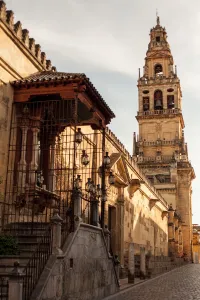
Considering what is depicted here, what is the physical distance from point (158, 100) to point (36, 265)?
148ft

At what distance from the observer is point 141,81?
5262 centimetres

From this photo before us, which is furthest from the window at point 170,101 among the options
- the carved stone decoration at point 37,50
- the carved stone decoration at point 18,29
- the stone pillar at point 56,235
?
the stone pillar at point 56,235

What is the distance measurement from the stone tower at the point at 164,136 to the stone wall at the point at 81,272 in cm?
3423

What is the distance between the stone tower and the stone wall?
112 feet

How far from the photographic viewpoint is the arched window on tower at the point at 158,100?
51.1 meters

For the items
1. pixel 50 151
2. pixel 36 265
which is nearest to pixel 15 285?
pixel 36 265

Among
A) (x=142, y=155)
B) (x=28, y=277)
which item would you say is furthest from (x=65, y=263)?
(x=142, y=155)

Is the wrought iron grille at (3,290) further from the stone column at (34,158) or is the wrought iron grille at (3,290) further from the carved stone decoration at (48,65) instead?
the carved stone decoration at (48,65)

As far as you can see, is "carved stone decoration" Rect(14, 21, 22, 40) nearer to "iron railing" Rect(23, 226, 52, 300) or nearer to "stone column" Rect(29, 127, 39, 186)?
"stone column" Rect(29, 127, 39, 186)

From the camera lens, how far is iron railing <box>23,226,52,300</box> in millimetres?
7283

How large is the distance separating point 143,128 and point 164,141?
3034 mm

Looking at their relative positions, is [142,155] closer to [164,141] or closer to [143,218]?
[164,141]

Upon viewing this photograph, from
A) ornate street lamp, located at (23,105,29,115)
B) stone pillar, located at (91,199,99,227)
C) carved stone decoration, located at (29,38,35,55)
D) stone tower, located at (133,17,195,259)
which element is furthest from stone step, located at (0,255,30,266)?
stone tower, located at (133,17,195,259)

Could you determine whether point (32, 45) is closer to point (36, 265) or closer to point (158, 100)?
point (36, 265)
